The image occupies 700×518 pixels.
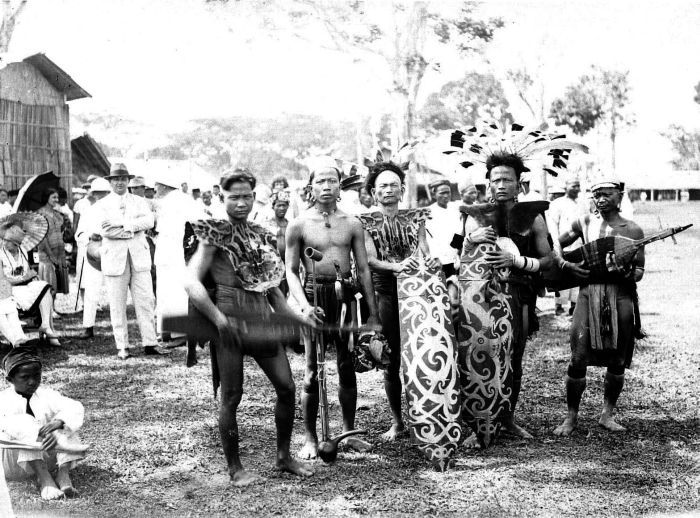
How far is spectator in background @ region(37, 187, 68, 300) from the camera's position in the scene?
32.5 feet

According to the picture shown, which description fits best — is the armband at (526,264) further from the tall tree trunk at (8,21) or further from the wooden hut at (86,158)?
the wooden hut at (86,158)

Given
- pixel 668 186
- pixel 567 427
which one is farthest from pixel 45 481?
pixel 668 186

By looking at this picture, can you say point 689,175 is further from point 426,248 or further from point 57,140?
Result: point 426,248

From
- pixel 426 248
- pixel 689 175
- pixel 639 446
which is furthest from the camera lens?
pixel 689 175

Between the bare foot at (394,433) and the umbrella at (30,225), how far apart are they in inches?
197

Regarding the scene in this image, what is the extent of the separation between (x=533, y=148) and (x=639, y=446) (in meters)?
2.20

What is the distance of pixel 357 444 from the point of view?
17.3 ft

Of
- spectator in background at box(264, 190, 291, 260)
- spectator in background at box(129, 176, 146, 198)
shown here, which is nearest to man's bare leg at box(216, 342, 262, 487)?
spectator in background at box(264, 190, 291, 260)

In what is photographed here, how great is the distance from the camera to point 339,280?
508 centimetres

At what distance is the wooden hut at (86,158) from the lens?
21.8m

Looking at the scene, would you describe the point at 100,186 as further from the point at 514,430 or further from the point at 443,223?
the point at 514,430

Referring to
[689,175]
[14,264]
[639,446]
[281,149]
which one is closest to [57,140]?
[14,264]

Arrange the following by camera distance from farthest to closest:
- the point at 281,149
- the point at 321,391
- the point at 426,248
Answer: the point at 281,149 < the point at 426,248 < the point at 321,391

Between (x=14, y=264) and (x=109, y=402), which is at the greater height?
(x=14, y=264)
